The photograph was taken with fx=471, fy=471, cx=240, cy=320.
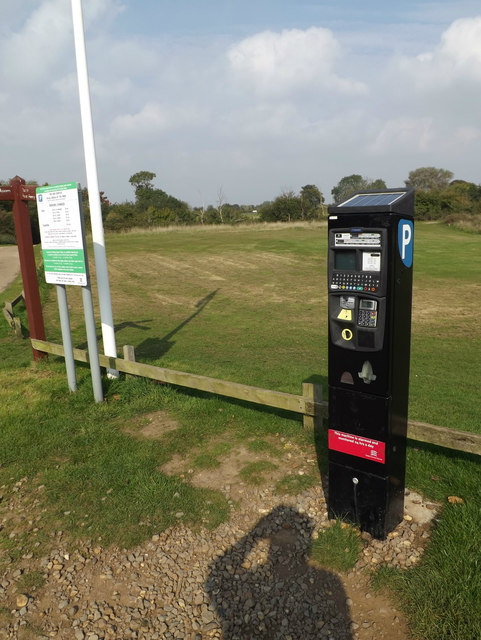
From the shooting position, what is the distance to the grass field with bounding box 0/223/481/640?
324 centimetres

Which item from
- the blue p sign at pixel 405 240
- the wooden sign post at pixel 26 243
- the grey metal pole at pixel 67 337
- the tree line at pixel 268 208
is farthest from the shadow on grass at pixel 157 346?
the tree line at pixel 268 208

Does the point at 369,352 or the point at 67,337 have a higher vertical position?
the point at 369,352

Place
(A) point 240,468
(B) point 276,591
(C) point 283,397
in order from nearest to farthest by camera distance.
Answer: (B) point 276,591 → (A) point 240,468 → (C) point 283,397

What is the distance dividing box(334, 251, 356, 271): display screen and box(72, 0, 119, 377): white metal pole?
3.96 m

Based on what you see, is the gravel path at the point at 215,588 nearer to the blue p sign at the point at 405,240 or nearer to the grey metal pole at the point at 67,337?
the blue p sign at the point at 405,240

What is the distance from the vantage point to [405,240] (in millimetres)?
3283

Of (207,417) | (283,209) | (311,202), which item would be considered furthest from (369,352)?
(311,202)

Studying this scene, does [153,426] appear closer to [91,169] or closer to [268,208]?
[91,169]

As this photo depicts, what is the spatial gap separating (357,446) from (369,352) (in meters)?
0.76

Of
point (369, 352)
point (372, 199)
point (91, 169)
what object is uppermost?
point (91, 169)

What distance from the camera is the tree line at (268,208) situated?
59.5 m

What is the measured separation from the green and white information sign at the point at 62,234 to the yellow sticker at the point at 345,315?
3.75 m

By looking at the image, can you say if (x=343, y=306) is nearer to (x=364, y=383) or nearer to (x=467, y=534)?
(x=364, y=383)

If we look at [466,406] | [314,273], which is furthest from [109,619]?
→ [314,273]
